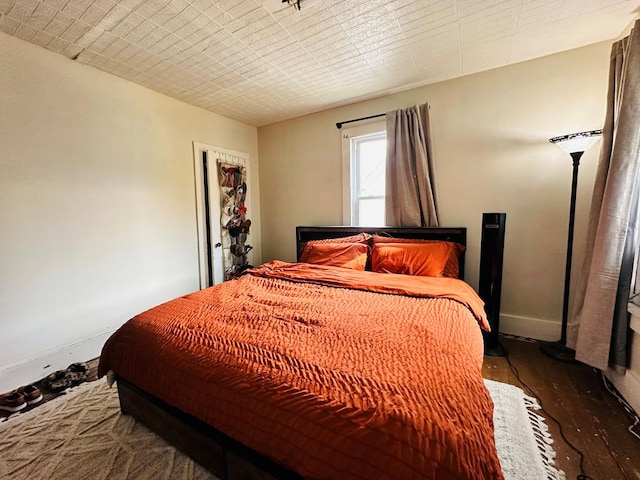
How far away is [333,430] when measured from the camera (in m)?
0.78

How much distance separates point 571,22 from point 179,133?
3.44 meters

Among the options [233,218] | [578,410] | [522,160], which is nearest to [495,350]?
[578,410]

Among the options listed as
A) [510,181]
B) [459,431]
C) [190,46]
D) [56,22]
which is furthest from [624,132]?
[56,22]

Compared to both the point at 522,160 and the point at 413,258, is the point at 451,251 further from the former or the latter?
the point at 522,160

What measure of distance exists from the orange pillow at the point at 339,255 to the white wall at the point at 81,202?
149cm

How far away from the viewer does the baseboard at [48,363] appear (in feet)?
6.24

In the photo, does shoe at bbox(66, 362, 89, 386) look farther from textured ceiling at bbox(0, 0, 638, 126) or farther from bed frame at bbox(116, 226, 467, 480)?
textured ceiling at bbox(0, 0, 638, 126)

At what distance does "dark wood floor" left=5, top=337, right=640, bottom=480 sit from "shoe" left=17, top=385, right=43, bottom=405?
2.2 inches

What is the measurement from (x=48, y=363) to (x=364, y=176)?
332 centimetres

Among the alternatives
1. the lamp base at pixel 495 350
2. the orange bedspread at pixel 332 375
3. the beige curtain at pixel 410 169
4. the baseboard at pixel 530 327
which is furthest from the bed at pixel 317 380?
the baseboard at pixel 530 327

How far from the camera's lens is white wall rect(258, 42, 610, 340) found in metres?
2.18

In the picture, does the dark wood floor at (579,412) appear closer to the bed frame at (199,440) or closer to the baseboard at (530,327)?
the baseboard at (530,327)

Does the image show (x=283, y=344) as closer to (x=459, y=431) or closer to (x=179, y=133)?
(x=459, y=431)

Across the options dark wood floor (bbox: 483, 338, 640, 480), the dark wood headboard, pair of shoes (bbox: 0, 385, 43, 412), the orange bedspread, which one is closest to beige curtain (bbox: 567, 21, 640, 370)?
dark wood floor (bbox: 483, 338, 640, 480)
